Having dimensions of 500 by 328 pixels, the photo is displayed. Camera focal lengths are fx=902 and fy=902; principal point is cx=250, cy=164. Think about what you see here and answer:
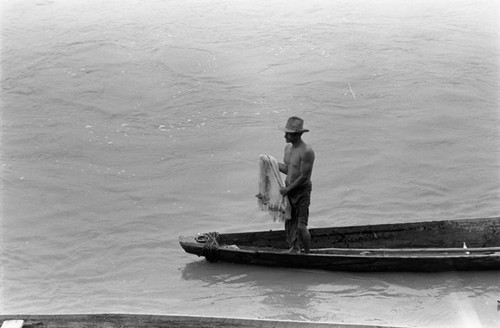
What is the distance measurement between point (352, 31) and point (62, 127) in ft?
20.7

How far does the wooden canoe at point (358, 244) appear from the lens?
31.7 feet

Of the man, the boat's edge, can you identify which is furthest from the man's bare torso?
the boat's edge

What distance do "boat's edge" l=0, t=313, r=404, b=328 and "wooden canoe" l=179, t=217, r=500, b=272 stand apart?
7.70ft

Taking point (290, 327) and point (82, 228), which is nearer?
point (290, 327)

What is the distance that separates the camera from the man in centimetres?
918

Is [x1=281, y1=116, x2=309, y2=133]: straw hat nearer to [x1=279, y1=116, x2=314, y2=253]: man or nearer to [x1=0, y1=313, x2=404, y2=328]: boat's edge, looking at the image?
[x1=279, y1=116, x2=314, y2=253]: man

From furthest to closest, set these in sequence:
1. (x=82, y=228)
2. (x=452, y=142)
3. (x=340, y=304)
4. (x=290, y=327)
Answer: (x=452, y=142)
(x=82, y=228)
(x=340, y=304)
(x=290, y=327)

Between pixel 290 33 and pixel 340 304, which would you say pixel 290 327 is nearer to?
pixel 340 304

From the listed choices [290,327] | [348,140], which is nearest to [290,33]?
[348,140]

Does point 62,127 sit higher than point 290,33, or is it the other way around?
point 290,33

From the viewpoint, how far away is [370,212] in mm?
11742

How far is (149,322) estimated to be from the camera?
7406 millimetres

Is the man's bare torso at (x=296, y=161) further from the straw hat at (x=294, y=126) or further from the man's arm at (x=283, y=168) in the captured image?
the straw hat at (x=294, y=126)

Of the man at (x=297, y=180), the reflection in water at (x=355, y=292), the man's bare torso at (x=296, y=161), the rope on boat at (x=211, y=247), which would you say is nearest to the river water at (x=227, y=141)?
the reflection in water at (x=355, y=292)
